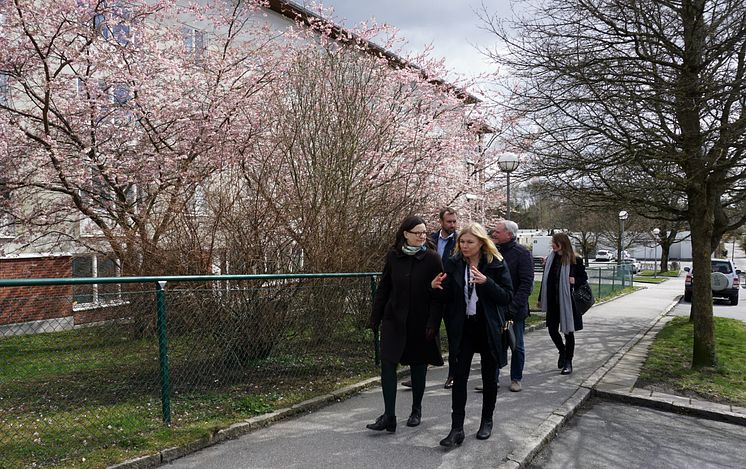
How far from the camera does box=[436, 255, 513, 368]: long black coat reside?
432cm

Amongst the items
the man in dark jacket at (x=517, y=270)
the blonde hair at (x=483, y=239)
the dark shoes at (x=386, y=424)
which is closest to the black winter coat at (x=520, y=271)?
the man in dark jacket at (x=517, y=270)

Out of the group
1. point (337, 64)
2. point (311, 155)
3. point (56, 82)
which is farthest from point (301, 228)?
point (56, 82)

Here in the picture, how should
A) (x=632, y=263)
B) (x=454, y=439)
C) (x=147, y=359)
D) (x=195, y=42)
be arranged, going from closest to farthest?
(x=454, y=439)
(x=147, y=359)
(x=195, y=42)
(x=632, y=263)

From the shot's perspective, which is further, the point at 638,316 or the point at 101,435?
the point at 638,316

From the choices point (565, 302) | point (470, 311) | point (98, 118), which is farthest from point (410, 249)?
point (98, 118)

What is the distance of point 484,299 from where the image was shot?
433cm

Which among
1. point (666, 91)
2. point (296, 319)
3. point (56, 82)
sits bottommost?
point (296, 319)

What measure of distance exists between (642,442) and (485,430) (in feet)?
4.84

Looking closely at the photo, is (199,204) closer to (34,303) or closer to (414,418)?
(34,303)

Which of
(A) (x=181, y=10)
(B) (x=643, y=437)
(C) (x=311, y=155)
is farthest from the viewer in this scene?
(A) (x=181, y=10)

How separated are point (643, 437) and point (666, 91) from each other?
14.1ft

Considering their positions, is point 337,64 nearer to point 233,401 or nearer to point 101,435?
point 233,401

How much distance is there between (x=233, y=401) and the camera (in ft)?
17.9

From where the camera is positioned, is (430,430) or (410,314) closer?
(410,314)
